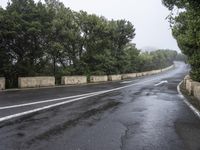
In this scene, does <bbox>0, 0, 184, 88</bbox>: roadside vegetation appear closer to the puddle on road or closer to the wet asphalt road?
the puddle on road

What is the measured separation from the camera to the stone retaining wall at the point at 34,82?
79.7ft

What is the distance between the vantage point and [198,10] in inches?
457

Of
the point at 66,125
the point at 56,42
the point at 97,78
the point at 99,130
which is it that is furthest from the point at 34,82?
the point at 99,130

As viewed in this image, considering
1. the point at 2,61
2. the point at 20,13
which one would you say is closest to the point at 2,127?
the point at 2,61

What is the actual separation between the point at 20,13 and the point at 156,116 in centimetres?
2228

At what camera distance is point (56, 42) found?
104 ft

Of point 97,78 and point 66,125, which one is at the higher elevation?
point 97,78

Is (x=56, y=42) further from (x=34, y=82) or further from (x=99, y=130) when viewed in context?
(x=99, y=130)

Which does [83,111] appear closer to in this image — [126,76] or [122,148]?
[122,148]

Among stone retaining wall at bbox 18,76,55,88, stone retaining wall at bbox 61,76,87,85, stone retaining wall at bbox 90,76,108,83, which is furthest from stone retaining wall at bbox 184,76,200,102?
stone retaining wall at bbox 90,76,108,83

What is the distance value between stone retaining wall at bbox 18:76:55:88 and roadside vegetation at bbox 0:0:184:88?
1.23 meters

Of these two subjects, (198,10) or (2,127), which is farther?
(198,10)

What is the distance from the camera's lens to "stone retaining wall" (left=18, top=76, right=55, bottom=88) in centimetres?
2430

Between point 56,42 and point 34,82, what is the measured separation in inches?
298
